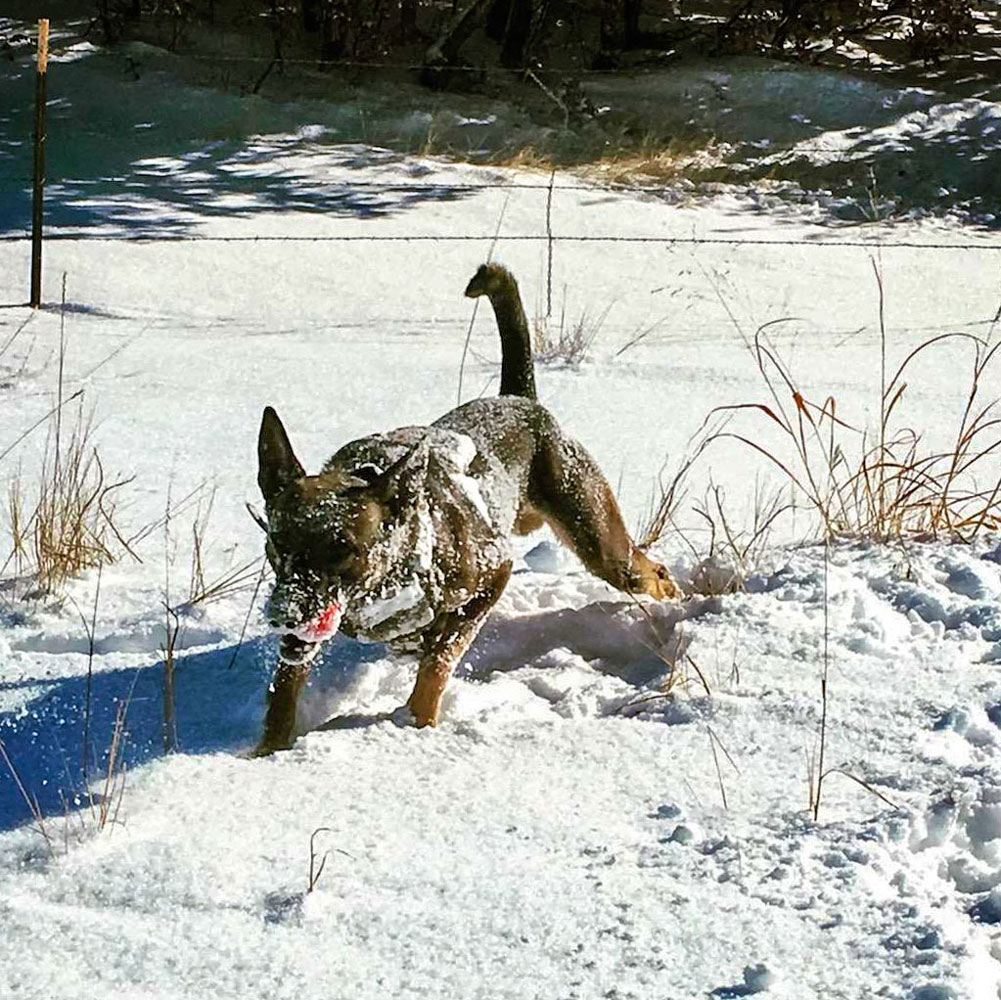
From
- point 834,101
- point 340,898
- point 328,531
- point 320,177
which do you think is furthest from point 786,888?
point 834,101

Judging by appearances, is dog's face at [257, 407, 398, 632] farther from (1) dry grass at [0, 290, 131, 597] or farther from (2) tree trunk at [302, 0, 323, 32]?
(2) tree trunk at [302, 0, 323, 32]

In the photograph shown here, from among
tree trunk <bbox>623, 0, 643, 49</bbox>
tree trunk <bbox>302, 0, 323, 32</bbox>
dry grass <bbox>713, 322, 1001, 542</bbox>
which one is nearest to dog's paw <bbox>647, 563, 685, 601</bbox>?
dry grass <bbox>713, 322, 1001, 542</bbox>

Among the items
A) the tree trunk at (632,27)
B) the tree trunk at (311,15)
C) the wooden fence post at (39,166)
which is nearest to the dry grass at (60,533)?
the wooden fence post at (39,166)

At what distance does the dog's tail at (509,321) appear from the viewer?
3.87m

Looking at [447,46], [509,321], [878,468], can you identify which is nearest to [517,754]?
[509,321]

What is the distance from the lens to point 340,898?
2475mm

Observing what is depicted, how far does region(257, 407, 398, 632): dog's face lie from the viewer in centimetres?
278

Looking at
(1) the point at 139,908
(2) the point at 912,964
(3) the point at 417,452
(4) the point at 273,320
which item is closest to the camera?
(2) the point at 912,964

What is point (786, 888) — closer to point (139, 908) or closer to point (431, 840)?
point (431, 840)

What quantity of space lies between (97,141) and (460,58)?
3791 millimetres

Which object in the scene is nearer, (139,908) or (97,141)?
(139,908)

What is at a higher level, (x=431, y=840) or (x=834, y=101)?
(x=834, y=101)

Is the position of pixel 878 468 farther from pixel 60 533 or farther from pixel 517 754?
pixel 60 533

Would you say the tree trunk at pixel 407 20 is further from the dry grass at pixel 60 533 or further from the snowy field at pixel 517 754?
the dry grass at pixel 60 533
